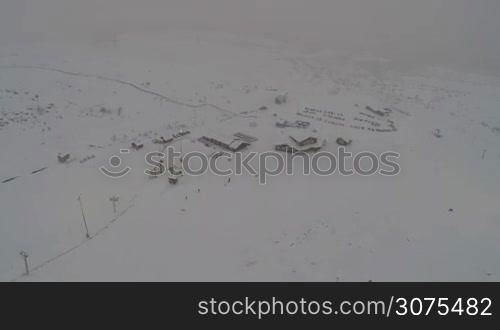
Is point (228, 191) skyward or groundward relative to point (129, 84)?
groundward

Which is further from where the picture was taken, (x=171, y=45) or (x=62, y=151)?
(x=171, y=45)

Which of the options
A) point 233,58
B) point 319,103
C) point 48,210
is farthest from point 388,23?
point 48,210

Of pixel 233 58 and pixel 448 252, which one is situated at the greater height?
pixel 233 58

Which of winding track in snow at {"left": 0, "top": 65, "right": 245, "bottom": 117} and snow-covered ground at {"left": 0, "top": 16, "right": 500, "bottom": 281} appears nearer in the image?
snow-covered ground at {"left": 0, "top": 16, "right": 500, "bottom": 281}

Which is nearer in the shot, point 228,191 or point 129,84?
point 228,191

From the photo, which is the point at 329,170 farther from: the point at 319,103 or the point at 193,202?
the point at 319,103

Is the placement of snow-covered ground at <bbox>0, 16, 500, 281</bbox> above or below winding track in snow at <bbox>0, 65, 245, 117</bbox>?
below

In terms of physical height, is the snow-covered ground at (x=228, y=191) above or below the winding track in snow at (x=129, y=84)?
below

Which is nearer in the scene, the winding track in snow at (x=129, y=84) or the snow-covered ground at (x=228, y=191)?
the snow-covered ground at (x=228, y=191)
